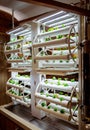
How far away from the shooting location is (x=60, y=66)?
234 centimetres

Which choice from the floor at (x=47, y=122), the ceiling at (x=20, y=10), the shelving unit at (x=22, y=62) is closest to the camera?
the floor at (x=47, y=122)

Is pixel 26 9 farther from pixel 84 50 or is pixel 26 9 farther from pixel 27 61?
pixel 84 50

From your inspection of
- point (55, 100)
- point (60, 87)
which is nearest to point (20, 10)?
point (60, 87)

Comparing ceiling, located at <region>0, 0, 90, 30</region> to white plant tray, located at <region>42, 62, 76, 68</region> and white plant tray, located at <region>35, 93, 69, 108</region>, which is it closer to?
white plant tray, located at <region>42, 62, 76, 68</region>

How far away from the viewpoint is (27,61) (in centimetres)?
304

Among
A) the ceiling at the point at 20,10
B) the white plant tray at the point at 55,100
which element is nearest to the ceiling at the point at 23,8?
the ceiling at the point at 20,10

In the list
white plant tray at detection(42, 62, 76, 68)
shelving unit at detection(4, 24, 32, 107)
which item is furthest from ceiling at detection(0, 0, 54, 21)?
white plant tray at detection(42, 62, 76, 68)

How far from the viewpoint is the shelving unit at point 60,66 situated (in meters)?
2.06

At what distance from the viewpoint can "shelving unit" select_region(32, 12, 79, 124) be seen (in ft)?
6.76

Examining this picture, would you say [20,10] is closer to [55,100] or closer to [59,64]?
[59,64]

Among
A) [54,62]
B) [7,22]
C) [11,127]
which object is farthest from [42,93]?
[7,22]

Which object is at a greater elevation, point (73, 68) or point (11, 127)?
point (73, 68)

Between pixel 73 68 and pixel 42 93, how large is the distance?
68 cm

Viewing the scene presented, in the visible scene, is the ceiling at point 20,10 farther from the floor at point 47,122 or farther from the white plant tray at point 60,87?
the floor at point 47,122
